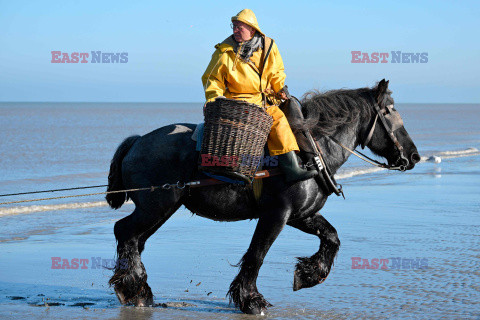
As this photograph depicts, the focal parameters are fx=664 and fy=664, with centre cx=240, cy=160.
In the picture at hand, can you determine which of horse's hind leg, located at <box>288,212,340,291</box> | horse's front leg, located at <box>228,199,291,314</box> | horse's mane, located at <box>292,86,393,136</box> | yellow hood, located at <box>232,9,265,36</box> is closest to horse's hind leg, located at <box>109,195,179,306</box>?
horse's front leg, located at <box>228,199,291,314</box>

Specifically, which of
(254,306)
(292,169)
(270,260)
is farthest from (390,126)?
(270,260)

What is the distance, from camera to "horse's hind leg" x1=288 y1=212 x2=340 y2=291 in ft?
21.2

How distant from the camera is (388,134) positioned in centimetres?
639

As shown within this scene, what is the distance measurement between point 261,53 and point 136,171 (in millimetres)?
1650

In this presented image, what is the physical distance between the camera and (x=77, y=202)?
13.1 meters

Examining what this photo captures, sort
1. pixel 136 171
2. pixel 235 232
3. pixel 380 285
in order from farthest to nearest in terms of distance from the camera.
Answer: pixel 235 232, pixel 380 285, pixel 136 171

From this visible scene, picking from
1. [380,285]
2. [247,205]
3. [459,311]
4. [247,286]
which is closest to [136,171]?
[247,205]

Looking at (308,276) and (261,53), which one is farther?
(308,276)

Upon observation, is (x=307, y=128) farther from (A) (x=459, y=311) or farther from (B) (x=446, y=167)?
(B) (x=446, y=167)

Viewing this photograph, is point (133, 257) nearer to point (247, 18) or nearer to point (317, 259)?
point (317, 259)

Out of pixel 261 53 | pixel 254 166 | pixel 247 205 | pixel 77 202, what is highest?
pixel 261 53

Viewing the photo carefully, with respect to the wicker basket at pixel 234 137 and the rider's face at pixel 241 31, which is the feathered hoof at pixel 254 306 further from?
the rider's face at pixel 241 31

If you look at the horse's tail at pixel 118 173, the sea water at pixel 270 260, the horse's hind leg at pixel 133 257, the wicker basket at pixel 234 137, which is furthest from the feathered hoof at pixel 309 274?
the horse's tail at pixel 118 173

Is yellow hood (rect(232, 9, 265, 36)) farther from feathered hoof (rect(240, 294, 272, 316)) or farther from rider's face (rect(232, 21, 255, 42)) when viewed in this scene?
feathered hoof (rect(240, 294, 272, 316))
